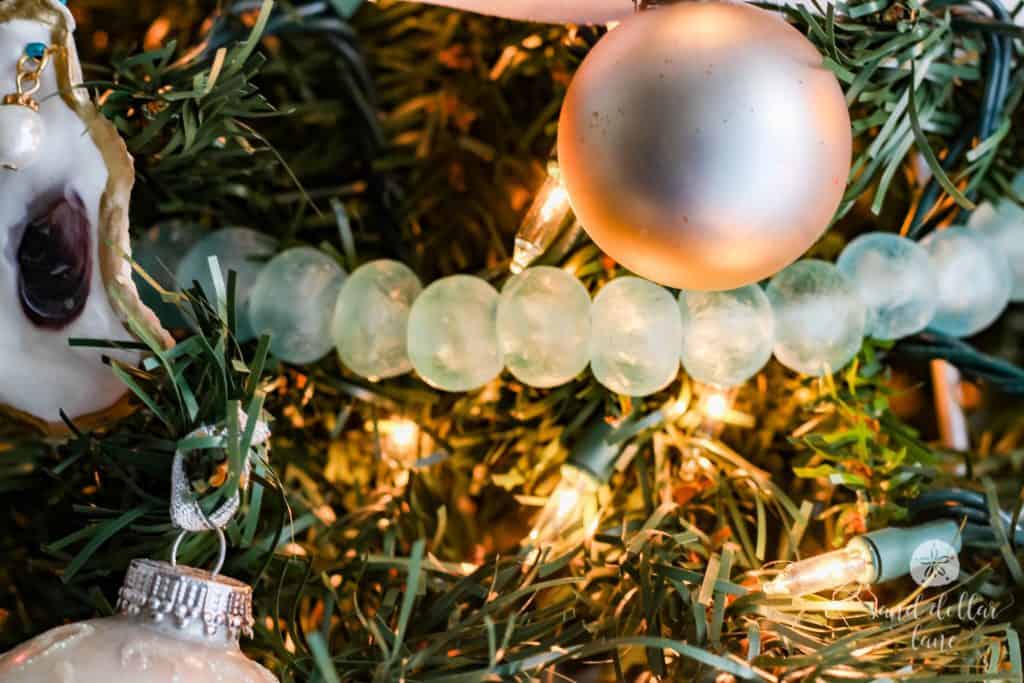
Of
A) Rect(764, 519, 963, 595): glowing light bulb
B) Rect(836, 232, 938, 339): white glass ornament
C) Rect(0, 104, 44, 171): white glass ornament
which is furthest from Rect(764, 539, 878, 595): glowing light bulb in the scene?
Rect(0, 104, 44, 171): white glass ornament

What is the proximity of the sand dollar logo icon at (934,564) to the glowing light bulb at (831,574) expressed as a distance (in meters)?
0.02

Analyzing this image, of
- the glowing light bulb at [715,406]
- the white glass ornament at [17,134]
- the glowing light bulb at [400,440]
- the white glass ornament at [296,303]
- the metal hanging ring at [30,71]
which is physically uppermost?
the metal hanging ring at [30,71]

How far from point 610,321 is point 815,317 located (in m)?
0.10

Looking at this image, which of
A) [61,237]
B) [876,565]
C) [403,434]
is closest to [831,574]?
[876,565]

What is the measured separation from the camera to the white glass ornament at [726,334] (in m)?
0.43

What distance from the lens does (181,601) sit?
341mm

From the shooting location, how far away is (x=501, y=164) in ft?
1.77

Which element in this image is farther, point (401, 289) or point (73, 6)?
point (73, 6)

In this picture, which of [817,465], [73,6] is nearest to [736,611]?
[817,465]

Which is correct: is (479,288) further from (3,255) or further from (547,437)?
(3,255)

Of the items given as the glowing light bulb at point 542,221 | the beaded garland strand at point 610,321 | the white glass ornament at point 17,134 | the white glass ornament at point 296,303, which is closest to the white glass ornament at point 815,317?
the beaded garland strand at point 610,321

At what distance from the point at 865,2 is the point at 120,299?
336 mm

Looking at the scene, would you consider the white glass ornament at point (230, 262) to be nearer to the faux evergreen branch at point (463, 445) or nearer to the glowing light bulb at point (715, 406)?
the faux evergreen branch at point (463, 445)

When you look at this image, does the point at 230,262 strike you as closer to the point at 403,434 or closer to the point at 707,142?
the point at 403,434
